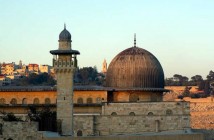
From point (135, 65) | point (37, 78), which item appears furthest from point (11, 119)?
point (37, 78)

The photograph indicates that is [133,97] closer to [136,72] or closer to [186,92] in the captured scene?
[136,72]

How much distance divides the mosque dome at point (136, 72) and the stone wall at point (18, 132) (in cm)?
1627

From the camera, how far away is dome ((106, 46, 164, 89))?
5047 cm

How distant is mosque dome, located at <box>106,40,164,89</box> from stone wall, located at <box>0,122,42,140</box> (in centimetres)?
1627

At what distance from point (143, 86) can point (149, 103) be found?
113 inches

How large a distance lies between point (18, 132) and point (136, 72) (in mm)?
16966

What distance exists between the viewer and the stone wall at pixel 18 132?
115 ft

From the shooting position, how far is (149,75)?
166ft

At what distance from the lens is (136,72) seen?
50.4 m

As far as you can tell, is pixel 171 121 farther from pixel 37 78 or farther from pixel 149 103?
pixel 37 78

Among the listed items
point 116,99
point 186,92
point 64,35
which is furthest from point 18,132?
point 186,92

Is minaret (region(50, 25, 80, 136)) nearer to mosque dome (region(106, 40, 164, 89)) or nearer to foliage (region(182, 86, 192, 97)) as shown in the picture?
mosque dome (region(106, 40, 164, 89))

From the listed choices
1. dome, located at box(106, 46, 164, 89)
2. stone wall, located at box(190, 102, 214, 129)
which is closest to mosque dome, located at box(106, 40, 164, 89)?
dome, located at box(106, 46, 164, 89)

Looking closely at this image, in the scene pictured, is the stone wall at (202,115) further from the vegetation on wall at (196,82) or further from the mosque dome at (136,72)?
the mosque dome at (136,72)
